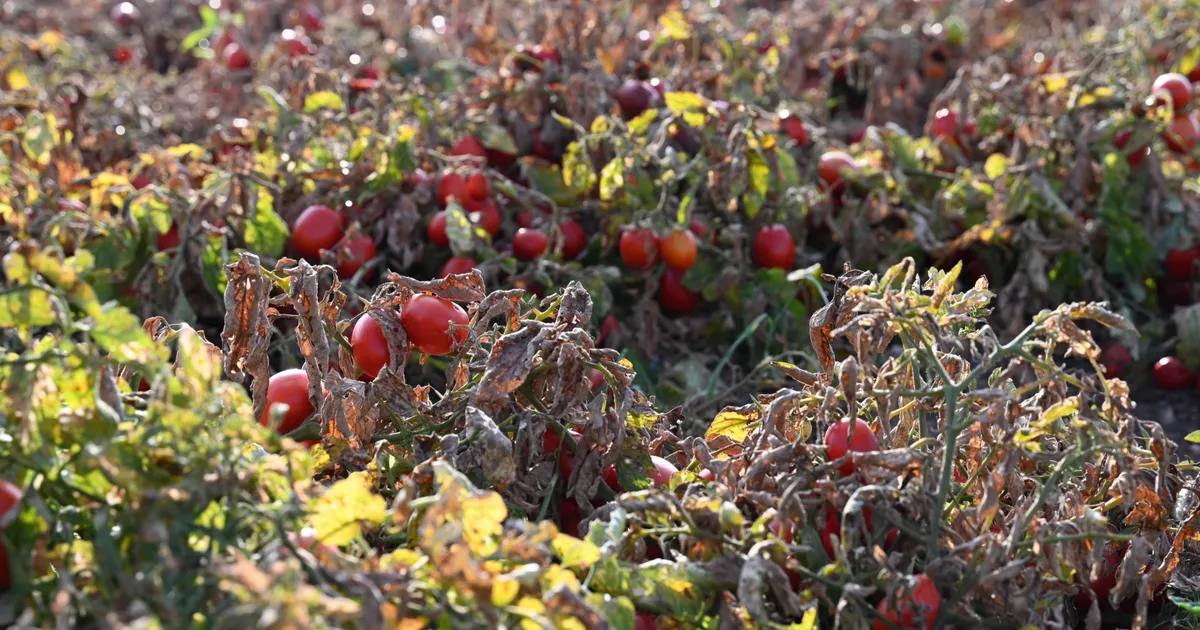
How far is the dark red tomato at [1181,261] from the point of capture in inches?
132

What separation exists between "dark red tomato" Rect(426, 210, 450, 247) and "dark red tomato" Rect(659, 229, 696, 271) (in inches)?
18.8

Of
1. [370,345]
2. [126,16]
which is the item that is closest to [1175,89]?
[370,345]

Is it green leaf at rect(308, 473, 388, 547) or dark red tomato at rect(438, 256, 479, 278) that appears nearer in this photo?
green leaf at rect(308, 473, 388, 547)

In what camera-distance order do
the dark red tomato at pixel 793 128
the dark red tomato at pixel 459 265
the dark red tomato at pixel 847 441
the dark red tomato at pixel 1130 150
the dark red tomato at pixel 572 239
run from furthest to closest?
the dark red tomato at pixel 793 128 < the dark red tomato at pixel 1130 150 < the dark red tomato at pixel 572 239 < the dark red tomato at pixel 459 265 < the dark red tomato at pixel 847 441

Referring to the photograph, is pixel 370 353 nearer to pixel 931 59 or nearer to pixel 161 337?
pixel 161 337

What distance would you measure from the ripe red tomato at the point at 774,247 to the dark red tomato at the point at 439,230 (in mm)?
726

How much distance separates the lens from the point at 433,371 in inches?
105

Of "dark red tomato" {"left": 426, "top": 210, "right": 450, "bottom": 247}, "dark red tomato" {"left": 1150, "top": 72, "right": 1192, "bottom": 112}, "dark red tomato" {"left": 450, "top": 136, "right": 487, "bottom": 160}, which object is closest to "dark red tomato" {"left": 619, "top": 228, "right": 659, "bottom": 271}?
"dark red tomato" {"left": 426, "top": 210, "right": 450, "bottom": 247}

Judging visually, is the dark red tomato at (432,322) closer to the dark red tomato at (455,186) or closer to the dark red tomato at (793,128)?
the dark red tomato at (455,186)

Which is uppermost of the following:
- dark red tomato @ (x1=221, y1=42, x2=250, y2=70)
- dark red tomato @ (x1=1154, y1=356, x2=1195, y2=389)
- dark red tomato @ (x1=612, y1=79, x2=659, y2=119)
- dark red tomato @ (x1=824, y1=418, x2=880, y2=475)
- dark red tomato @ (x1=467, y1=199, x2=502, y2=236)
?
dark red tomato @ (x1=824, y1=418, x2=880, y2=475)

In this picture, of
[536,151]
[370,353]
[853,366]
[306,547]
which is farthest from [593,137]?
[306,547]

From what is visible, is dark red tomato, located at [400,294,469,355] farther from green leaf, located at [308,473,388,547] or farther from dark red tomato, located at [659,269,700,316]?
dark red tomato, located at [659,269,700,316]

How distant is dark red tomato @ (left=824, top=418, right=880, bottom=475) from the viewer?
1.63 meters

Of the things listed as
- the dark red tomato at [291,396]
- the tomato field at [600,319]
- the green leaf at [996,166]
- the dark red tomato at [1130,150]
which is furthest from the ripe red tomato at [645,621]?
the dark red tomato at [1130,150]
